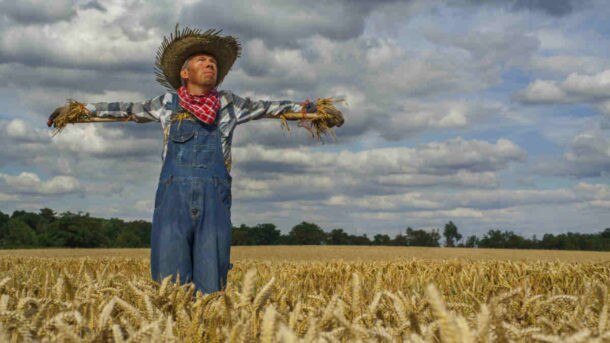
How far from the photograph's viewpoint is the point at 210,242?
190 inches

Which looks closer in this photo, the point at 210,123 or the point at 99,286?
the point at 99,286

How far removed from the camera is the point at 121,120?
5676 mm

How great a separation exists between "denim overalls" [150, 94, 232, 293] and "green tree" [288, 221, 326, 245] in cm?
5465

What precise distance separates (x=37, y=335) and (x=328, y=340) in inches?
33.0

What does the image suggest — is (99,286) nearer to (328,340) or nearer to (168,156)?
(328,340)

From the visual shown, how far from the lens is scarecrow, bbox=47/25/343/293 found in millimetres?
4840

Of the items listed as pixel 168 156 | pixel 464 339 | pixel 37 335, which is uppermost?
pixel 168 156

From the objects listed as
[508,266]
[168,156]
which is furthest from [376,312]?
[508,266]

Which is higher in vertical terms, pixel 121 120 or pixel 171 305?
pixel 121 120

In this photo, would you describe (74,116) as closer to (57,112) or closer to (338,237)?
(57,112)

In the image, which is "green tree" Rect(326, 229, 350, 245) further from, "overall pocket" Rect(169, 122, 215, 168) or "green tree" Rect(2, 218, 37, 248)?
"overall pocket" Rect(169, 122, 215, 168)

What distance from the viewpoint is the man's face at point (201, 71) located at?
5.41 metres

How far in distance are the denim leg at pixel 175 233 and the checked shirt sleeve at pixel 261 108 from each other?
0.98 meters

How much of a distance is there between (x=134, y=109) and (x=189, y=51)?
696 mm
